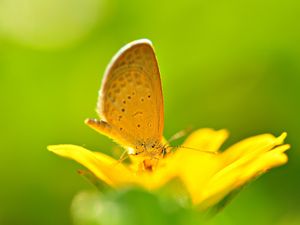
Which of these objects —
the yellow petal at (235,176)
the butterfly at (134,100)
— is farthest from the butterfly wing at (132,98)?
the yellow petal at (235,176)

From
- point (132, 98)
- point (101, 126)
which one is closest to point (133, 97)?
point (132, 98)

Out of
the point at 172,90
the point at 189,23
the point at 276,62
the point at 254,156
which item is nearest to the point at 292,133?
the point at 276,62

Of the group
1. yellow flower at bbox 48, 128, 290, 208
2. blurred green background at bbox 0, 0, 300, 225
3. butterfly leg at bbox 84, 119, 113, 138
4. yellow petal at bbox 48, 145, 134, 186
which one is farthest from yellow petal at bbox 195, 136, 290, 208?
blurred green background at bbox 0, 0, 300, 225

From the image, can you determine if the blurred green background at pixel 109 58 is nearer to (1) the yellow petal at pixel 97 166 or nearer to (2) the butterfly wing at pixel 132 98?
(2) the butterfly wing at pixel 132 98

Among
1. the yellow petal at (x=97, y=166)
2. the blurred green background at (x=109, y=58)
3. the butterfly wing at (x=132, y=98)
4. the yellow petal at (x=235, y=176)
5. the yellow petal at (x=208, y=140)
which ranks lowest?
the yellow petal at (x=235, y=176)

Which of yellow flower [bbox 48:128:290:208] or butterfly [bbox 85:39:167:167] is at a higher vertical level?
butterfly [bbox 85:39:167:167]

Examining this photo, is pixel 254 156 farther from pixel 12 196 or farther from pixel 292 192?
pixel 12 196

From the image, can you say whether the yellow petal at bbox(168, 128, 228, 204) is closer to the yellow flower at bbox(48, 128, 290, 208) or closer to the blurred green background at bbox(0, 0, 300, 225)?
the yellow flower at bbox(48, 128, 290, 208)

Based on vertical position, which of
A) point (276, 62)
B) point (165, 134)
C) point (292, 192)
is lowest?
point (292, 192)
